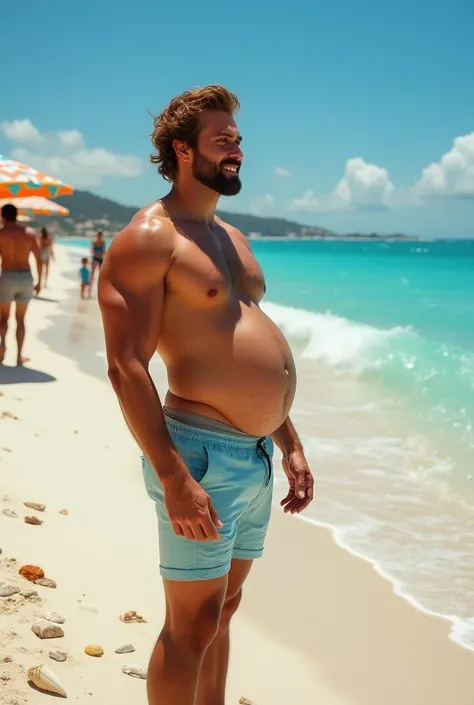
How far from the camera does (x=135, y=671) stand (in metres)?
2.96

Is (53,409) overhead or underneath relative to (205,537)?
underneath

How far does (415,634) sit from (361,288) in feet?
102

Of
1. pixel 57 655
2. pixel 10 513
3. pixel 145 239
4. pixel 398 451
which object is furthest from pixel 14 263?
pixel 145 239

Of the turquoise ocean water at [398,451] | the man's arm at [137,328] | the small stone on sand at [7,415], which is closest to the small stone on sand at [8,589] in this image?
the man's arm at [137,328]

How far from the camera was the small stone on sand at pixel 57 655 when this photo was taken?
290 cm

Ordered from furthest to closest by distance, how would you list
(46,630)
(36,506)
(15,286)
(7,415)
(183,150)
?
(15,286), (7,415), (36,506), (46,630), (183,150)

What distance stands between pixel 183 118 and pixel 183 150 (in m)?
0.09

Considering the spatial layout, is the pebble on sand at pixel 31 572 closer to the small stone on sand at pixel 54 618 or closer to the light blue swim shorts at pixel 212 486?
the small stone on sand at pixel 54 618

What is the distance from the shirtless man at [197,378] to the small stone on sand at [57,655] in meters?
0.70

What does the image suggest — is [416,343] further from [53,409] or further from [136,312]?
[136,312]

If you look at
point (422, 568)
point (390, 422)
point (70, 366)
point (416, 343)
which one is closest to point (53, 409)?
point (70, 366)

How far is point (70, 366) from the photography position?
9.59 meters

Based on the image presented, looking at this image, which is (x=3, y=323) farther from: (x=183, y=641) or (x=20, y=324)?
(x=183, y=641)

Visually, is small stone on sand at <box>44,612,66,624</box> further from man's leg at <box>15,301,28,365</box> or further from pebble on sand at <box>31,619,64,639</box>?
man's leg at <box>15,301,28,365</box>
